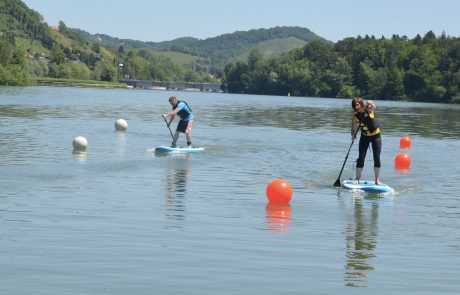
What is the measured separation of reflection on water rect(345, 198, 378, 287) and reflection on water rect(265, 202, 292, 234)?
3.71ft

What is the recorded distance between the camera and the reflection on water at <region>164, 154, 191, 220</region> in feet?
54.3

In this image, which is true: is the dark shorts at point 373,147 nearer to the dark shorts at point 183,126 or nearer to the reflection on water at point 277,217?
the reflection on water at point 277,217

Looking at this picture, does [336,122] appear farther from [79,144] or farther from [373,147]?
[373,147]

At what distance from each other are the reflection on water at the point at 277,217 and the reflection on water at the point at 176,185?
1.63 metres

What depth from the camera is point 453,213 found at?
58.6ft

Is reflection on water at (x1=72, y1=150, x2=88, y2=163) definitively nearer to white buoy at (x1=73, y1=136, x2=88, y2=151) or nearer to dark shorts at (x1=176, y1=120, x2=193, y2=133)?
white buoy at (x1=73, y1=136, x2=88, y2=151)

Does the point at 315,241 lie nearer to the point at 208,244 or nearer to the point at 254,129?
the point at 208,244

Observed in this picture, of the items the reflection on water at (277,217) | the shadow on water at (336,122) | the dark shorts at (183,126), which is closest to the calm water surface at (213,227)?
the reflection on water at (277,217)

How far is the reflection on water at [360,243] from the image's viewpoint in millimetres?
11695

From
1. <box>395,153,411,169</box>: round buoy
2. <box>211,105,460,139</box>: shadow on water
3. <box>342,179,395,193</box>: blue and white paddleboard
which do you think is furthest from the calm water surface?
<box>211,105,460,139</box>: shadow on water

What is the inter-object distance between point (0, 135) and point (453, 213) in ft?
71.5

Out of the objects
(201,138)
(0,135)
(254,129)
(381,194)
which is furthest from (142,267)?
(254,129)

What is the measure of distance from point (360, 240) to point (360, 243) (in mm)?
277

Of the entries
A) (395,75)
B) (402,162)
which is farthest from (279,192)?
(395,75)
